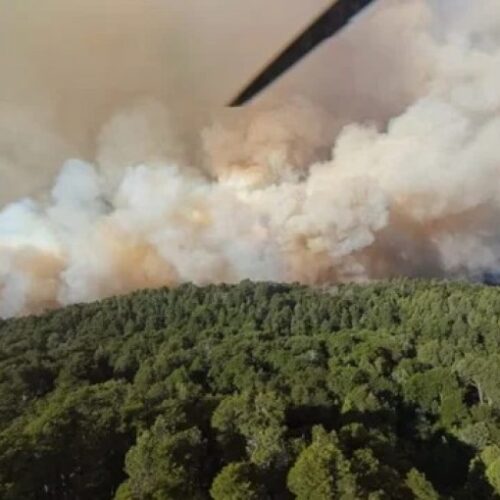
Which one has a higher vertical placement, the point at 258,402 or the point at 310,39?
the point at 258,402

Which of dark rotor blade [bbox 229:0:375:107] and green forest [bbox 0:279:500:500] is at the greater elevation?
green forest [bbox 0:279:500:500]

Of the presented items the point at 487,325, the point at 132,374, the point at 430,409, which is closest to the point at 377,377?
the point at 430,409

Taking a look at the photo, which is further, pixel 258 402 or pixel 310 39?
pixel 258 402

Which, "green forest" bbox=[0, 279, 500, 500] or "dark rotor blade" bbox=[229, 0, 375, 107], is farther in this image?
"green forest" bbox=[0, 279, 500, 500]

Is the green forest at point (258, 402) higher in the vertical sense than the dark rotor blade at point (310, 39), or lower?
higher
